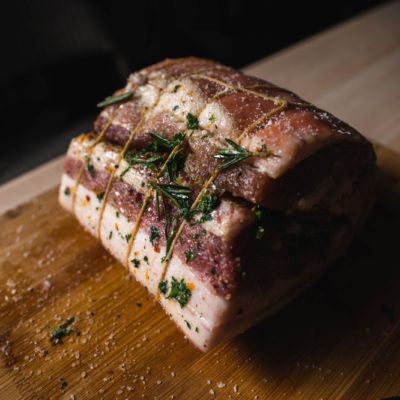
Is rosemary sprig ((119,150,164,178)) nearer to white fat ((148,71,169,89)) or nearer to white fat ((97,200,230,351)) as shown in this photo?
white fat ((97,200,230,351))

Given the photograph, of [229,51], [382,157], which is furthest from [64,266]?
[229,51]

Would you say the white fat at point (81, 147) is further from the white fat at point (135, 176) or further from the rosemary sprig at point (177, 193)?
the rosemary sprig at point (177, 193)

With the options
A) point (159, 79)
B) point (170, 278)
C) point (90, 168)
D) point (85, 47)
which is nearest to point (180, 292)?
point (170, 278)

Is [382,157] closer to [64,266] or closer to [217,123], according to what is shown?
[217,123]

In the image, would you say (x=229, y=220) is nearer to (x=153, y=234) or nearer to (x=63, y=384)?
(x=153, y=234)

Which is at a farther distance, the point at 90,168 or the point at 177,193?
the point at 90,168

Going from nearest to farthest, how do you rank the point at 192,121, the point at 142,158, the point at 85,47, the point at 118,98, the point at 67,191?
the point at 192,121, the point at 142,158, the point at 118,98, the point at 67,191, the point at 85,47
